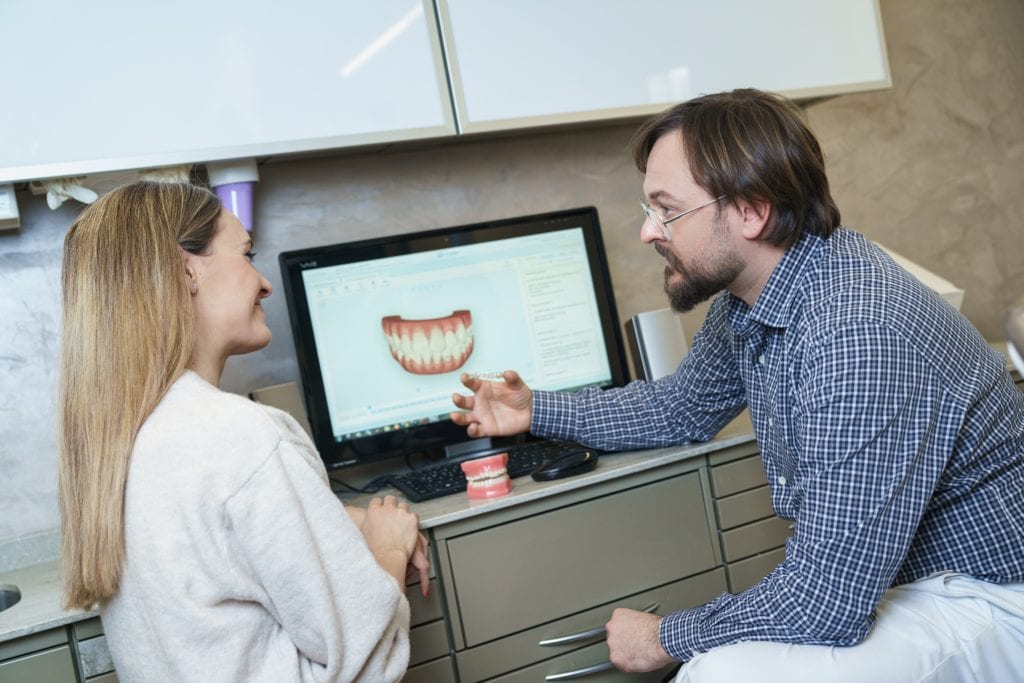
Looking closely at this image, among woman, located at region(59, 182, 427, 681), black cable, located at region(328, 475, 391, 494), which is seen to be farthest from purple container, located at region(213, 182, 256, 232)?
woman, located at region(59, 182, 427, 681)

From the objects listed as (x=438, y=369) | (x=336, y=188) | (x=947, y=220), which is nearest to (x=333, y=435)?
(x=438, y=369)

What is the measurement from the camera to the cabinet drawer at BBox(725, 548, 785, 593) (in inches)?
77.8

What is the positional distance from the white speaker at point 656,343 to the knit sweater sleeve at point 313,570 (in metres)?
1.11

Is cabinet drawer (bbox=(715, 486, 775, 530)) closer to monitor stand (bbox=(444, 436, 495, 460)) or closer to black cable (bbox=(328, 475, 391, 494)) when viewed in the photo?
monitor stand (bbox=(444, 436, 495, 460))

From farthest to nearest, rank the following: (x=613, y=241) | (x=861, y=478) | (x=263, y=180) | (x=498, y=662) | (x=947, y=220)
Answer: (x=947, y=220) < (x=613, y=241) < (x=263, y=180) < (x=498, y=662) < (x=861, y=478)

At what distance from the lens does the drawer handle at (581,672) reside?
5.91 ft

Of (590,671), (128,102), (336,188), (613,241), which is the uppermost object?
(128,102)

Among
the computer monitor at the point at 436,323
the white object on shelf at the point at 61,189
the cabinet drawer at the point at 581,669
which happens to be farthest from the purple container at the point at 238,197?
the cabinet drawer at the point at 581,669

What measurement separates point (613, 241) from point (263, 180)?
2.90 feet

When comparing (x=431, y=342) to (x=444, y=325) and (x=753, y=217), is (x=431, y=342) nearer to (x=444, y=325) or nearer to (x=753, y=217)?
(x=444, y=325)

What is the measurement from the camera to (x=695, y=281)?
5.45ft

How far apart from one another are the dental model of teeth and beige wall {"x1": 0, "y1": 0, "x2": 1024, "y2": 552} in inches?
24.9

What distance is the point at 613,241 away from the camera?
2.59m

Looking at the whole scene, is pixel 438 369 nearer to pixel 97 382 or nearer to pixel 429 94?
pixel 429 94
